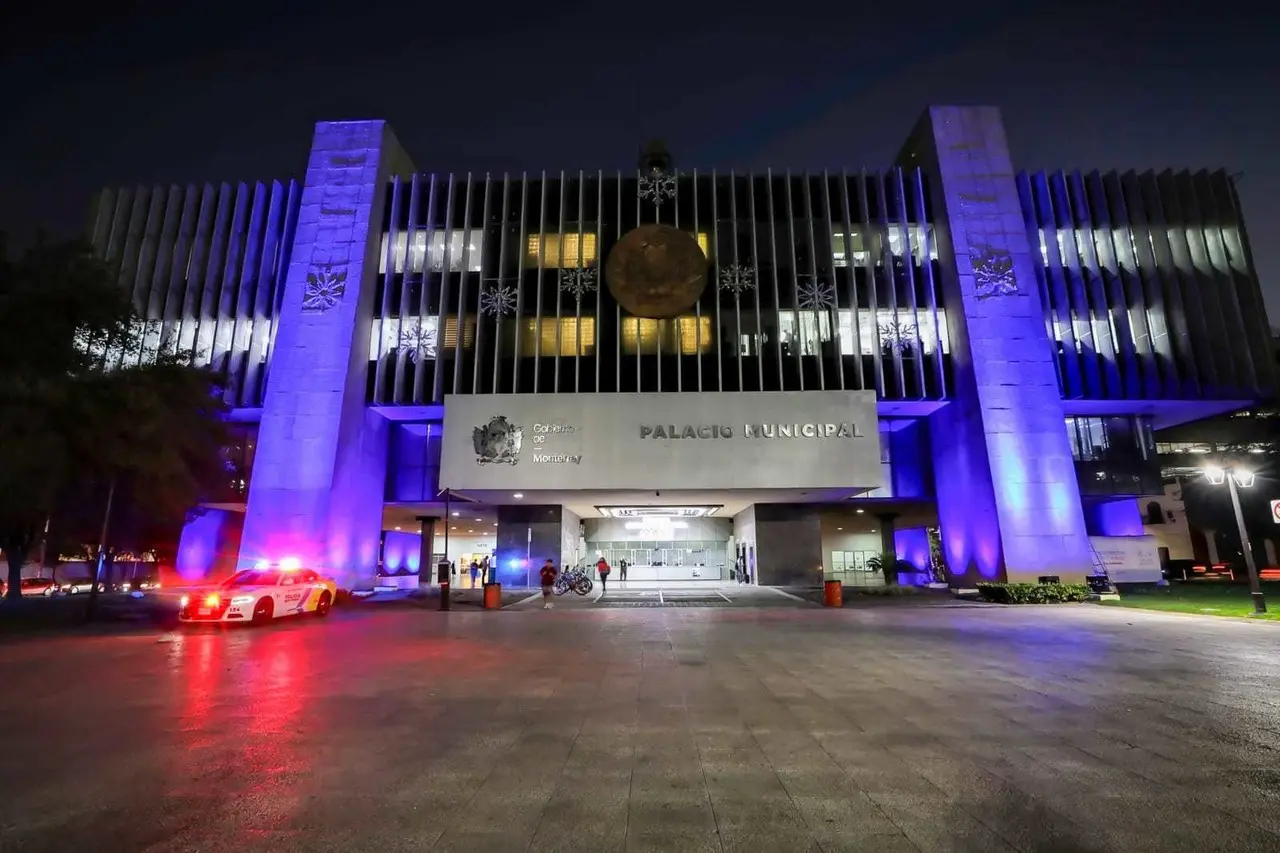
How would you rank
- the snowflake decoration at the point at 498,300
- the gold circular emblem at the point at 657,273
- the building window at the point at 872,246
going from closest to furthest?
the gold circular emblem at the point at 657,273 → the snowflake decoration at the point at 498,300 → the building window at the point at 872,246

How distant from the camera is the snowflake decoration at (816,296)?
105 feet

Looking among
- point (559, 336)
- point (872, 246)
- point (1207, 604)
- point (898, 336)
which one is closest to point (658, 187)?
point (559, 336)

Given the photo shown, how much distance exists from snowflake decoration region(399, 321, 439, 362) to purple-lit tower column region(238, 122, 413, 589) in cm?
206

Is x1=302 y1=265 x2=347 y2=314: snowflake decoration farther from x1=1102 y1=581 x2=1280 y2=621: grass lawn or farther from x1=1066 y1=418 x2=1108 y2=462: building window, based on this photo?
x1=1066 y1=418 x2=1108 y2=462: building window

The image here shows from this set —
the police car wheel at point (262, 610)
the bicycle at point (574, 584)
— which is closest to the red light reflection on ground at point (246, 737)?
the police car wheel at point (262, 610)

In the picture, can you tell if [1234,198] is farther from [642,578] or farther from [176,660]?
[176,660]

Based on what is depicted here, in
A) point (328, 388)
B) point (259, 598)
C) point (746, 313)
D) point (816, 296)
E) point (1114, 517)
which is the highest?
point (816, 296)

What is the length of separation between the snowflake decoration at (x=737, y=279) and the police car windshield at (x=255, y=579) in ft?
81.1

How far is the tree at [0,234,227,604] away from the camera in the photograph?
18047 millimetres

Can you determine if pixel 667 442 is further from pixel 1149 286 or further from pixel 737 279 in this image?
pixel 1149 286

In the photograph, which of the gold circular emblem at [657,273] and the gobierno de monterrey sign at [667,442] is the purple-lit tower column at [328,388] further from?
the gold circular emblem at [657,273]

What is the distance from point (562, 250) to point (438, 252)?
7.36 metres

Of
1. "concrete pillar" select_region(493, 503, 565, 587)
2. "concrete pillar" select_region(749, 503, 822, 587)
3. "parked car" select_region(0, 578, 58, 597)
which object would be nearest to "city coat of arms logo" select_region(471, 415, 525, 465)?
"concrete pillar" select_region(493, 503, 565, 587)

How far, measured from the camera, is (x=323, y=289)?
3159cm
